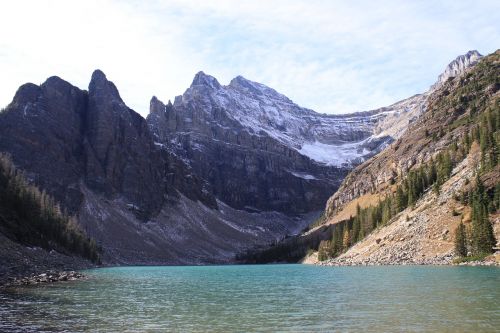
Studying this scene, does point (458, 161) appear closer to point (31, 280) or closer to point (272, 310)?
point (272, 310)

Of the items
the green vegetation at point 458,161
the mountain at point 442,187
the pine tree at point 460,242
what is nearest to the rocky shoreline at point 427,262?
the mountain at point 442,187

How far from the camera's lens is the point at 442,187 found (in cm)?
11675

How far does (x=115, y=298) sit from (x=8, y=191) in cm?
9050

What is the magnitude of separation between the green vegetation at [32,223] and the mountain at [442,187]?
254 feet

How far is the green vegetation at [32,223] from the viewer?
365 feet

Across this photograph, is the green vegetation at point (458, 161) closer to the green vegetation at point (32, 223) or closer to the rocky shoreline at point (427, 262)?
the rocky shoreline at point (427, 262)

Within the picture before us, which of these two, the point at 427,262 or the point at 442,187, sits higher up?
the point at 442,187

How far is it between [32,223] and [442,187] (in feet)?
339

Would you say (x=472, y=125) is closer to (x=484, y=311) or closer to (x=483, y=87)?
(x=483, y=87)

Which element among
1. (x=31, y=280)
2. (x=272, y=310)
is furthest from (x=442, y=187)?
(x=31, y=280)

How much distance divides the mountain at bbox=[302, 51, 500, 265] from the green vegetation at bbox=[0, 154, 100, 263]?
77.4 m

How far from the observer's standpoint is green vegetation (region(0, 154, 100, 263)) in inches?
4377

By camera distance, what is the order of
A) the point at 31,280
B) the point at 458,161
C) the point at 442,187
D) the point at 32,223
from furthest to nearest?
1. the point at 32,223
2. the point at 458,161
3. the point at 442,187
4. the point at 31,280

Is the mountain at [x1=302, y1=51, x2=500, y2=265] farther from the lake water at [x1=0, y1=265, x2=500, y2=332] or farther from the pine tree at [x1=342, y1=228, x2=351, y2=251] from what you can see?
the lake water at [x1=0, y1=265, x2=500, y2=332]
